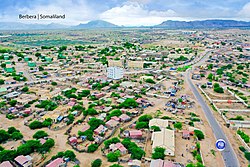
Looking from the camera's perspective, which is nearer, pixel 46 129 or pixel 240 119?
pixel 46 129

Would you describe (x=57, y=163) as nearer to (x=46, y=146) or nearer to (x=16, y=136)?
(x=46, y=146)

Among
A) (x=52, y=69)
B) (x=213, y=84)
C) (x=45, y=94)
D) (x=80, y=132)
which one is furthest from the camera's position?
(x=52, y=69)

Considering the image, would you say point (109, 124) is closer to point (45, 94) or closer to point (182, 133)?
point (182, 133)

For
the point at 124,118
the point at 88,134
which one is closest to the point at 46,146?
the point at 88,134

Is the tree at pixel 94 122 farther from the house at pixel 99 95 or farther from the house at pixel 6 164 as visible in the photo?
the house at pixel 99 95

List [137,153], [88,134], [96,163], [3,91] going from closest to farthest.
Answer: [96,163] → [137,153] → [88,134] → [3,91]

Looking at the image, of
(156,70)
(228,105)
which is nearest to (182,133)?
(228,105)

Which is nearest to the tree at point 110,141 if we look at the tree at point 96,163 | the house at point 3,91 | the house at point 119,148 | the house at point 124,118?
the house at point 119,148
